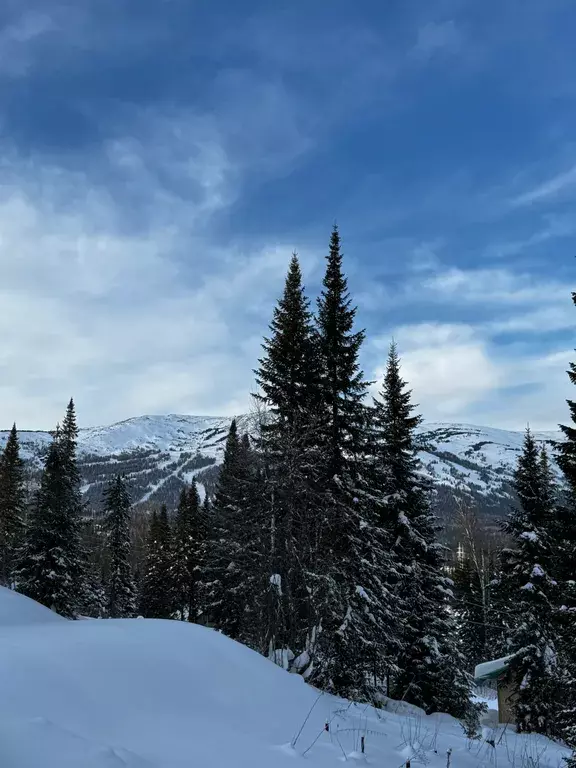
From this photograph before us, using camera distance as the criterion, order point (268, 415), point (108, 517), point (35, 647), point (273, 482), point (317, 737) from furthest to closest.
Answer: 1. point (108, 517)
2. point (268, 415)
3. point (273, 482)
4. point (317, 737)
5. point (35, 647)

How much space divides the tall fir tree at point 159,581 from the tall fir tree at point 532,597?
3216 centimetres

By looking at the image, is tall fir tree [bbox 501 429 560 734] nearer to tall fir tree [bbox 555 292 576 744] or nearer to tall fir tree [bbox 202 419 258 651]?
tall fir tree [bbox 555 292 576 744]

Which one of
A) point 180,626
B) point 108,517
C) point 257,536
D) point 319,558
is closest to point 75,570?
point 108,517

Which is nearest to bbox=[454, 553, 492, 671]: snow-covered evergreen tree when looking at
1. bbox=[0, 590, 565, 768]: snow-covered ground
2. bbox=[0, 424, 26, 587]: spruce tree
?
bbox=[0, 424, 26, 587]: spruce tree

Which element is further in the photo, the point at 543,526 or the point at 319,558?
the point at 543,526

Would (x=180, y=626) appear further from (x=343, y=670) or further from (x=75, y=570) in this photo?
(x=75, y=570)

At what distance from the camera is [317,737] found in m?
5.68

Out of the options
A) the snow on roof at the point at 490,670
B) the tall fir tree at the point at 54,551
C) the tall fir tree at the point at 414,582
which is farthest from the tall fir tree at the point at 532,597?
the tall fir tree at the point at 54,551

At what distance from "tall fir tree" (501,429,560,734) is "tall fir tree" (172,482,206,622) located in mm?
26062

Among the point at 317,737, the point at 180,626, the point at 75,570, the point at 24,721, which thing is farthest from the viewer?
the point at 75,570

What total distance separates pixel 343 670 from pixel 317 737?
13240mm

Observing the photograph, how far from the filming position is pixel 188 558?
44.1 metres

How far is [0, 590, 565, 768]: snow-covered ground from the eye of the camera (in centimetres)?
365

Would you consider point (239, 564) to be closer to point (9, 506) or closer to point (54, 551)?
point (54, 551)
